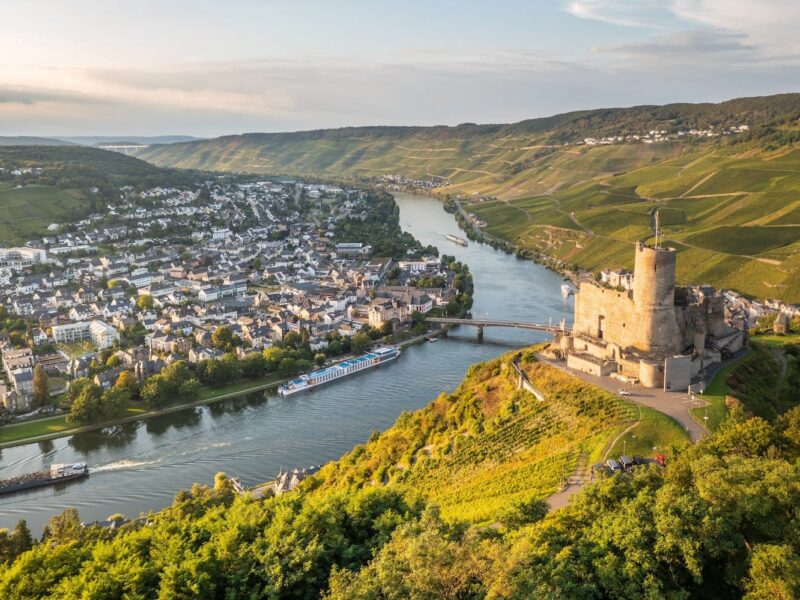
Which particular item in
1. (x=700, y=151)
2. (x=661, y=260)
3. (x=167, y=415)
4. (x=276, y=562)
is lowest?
(x=167, y=415)

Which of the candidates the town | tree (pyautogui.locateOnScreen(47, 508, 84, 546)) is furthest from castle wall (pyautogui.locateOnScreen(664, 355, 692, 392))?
the town

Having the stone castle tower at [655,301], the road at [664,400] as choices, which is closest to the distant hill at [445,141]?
the stone castle tower at [655,301]

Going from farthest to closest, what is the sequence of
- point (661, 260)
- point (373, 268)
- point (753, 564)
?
1. point (373, 268)
2. point (661, 260)
3. point (753, 564)

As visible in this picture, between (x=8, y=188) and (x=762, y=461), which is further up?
(x=8, y=188)

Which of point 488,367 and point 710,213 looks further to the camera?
point 710,213

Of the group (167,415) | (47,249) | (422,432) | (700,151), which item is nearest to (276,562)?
(422,432)

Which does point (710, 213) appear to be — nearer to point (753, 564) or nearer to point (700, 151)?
point (700, 151)
